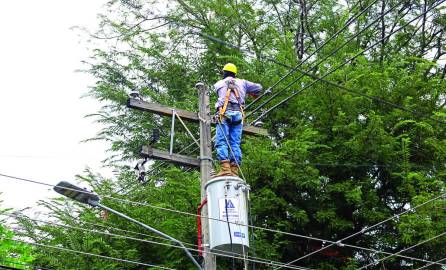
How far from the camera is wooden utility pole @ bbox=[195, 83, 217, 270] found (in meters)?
9.44

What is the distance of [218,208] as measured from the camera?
30.9 ft

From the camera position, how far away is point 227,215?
9.34 metres

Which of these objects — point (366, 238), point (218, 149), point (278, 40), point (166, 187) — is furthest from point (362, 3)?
point (218, 149)

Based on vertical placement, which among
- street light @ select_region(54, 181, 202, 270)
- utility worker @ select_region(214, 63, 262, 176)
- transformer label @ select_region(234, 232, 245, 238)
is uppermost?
utility worker @ select_region(214, 63, 262, 176)

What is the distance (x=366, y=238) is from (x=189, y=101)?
17.3ft

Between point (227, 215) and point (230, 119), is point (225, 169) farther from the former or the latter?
point (230, 119)

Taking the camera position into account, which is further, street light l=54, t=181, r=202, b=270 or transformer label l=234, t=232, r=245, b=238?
transformer label l=234, t=232, r=245, b=238

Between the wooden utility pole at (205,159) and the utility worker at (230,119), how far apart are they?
0.15m

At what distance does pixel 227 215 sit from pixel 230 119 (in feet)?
5.87

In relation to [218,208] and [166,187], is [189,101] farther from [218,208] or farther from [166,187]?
[218,208]

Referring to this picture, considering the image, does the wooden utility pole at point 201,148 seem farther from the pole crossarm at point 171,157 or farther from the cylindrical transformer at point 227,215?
the cylindrical transformer at point 227,215

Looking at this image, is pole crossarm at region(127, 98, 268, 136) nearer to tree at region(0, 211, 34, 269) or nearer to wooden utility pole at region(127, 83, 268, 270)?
wooden utility pole at region(127, 83, 268, 270)

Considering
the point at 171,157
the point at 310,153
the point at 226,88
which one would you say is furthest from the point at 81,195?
the point at 310,153

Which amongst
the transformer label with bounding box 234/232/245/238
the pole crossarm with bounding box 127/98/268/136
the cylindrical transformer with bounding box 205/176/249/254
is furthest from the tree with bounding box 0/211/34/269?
the transformer label with bounding box 234/232/245/238
